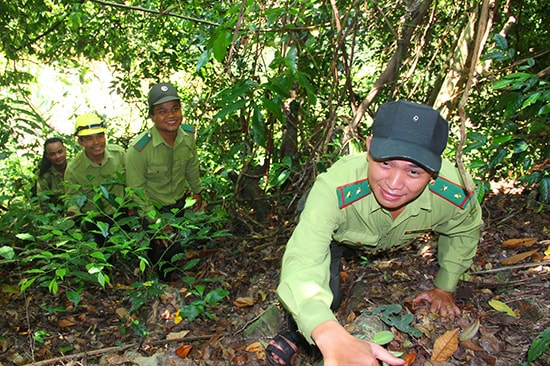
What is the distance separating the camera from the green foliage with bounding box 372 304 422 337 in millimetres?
2416

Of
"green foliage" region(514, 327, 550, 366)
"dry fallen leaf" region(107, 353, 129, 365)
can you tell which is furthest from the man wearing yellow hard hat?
"green foliage" region(514, 327, 550, 366)

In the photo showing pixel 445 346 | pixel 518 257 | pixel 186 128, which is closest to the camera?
pixel 445 346

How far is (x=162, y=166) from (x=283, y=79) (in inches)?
70.0

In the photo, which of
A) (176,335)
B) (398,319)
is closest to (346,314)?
(398,319)

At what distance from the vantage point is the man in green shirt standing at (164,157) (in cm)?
432

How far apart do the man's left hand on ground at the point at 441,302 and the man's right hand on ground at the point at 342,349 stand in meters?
1.07

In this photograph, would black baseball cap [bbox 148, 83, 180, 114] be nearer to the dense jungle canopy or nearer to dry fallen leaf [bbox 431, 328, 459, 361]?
the dense jungle canopy

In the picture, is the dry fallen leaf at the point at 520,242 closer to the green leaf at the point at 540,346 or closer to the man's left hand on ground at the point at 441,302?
the man's left hand on ground at the point at 441,302

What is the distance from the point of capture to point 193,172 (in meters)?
4.92

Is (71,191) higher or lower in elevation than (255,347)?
higher

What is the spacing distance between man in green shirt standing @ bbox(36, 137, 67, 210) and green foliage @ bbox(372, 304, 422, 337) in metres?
3.99

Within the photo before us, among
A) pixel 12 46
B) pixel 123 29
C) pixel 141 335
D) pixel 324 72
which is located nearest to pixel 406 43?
pixel 324 72

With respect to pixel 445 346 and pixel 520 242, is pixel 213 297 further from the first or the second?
pixel 520 242

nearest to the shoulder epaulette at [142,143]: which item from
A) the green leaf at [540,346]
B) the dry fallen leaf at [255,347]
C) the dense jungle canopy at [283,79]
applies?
the dense jungle canopy at [283,79]
